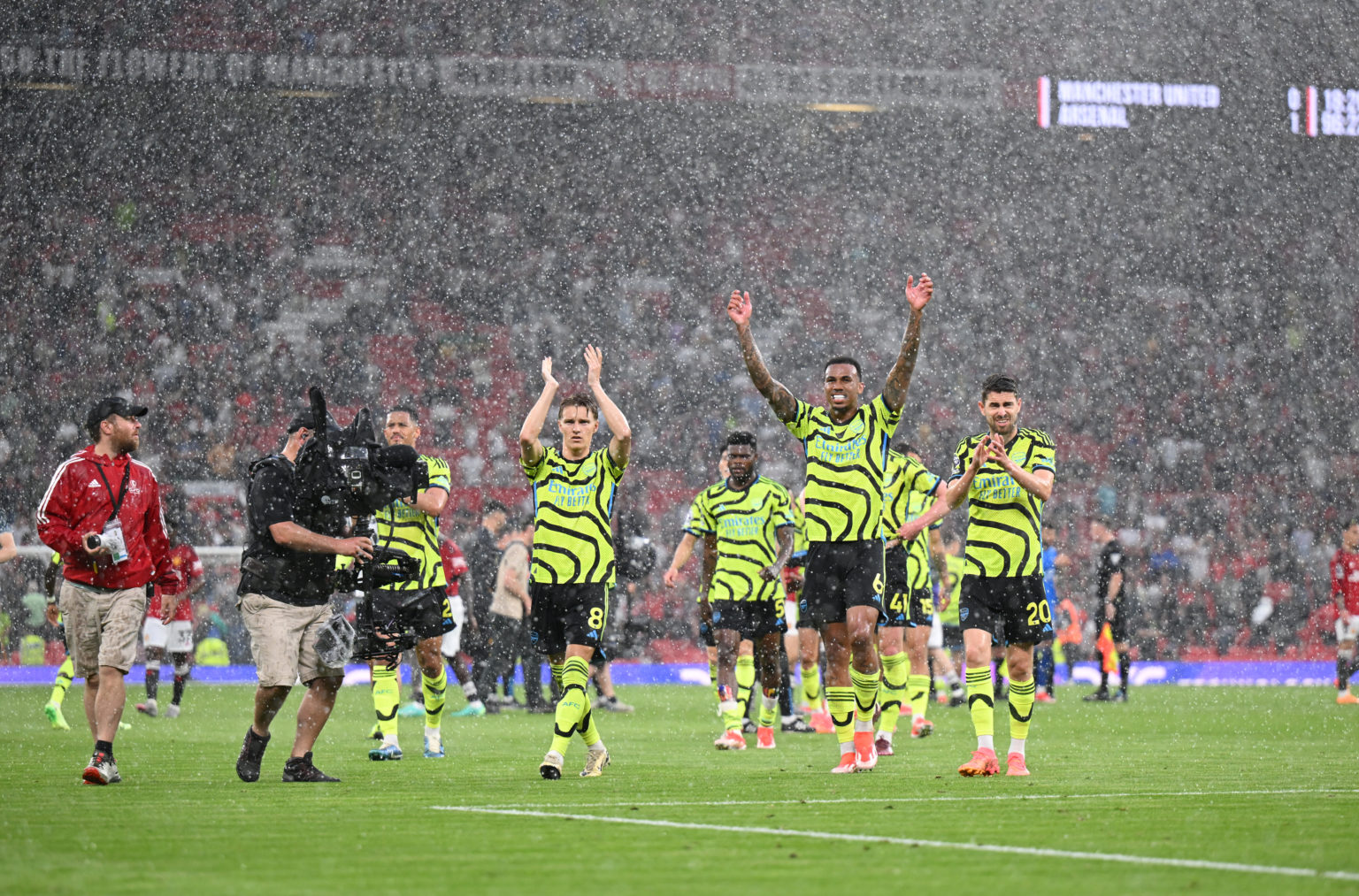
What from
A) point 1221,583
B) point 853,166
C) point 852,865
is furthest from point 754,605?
point 853,166

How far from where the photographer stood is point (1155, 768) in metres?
10.7

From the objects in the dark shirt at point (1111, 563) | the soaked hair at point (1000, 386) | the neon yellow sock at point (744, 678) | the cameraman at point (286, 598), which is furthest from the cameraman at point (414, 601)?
the dark shirt at point (1111, 563)

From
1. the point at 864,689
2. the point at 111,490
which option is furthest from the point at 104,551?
the point at 864,689

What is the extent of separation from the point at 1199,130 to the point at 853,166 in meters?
9.10

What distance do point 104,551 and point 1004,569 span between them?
16.2 ft

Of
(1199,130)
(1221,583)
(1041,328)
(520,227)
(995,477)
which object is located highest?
(1199,130)

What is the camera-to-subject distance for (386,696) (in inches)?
447

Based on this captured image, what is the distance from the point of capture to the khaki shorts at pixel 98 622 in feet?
30.5

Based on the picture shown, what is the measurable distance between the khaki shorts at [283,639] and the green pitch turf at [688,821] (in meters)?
0.60

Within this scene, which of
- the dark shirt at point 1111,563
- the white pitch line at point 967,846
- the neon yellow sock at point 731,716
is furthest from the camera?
the dark shirt at point 1111,563

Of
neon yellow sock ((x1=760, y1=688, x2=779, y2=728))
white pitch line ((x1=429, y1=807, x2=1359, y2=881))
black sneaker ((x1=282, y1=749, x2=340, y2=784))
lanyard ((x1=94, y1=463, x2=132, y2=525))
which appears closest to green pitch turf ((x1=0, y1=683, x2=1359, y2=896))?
white pitch line ((x1=429, y1=807, x2=1359, y2=881))

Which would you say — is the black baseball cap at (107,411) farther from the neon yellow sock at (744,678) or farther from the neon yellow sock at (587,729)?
the neon yellow sock at (744,678)

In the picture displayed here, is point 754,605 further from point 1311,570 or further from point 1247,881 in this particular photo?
point 1311,570

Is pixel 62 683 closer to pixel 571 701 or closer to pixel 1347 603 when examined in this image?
pixel 571 701
